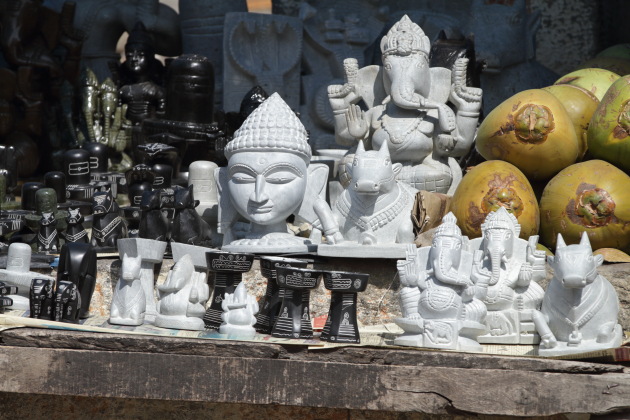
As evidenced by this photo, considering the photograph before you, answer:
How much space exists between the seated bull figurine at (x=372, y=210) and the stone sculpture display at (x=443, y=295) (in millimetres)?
584

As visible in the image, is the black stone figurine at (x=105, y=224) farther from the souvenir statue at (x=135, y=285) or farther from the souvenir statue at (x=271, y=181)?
the souvenir statue at (x=271, y=181)

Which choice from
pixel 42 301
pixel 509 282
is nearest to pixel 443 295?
pixel 509 282

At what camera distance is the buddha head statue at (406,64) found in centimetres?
693

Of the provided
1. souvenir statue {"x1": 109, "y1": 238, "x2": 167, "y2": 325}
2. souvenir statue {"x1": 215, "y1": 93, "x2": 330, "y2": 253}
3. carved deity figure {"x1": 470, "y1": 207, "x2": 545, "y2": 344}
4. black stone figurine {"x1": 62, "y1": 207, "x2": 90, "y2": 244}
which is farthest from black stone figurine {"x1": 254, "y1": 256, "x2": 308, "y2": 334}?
black stone figurine {"x1": 62, "y1": 207, "x2": 90, "y2": 244}

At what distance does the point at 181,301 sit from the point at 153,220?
0.83 metres

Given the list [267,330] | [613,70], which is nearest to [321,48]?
[613,70]

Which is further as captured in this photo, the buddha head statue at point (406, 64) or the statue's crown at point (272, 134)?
the buddha head statue at point (406, 64)

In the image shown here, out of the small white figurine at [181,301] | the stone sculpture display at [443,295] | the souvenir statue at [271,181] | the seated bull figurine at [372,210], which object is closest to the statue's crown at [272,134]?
the souvenir statue at [271,181]

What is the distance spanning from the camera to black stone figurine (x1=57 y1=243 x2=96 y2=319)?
19.1 feet

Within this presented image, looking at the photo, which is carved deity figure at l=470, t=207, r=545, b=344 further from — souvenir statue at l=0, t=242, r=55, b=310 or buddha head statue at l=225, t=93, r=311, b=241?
souvenir statue at l=0, t=242, r=55, b=310

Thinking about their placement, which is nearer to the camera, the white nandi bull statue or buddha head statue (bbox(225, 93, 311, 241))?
the white nandi bull statue

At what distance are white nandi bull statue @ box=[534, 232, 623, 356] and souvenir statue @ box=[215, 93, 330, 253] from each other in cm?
140

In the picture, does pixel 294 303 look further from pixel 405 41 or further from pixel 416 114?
pixel 405 41

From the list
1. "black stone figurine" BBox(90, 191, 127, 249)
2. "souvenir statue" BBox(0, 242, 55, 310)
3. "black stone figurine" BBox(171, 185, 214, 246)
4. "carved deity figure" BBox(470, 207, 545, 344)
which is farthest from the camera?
"black stone figurine" BBox(90, 191, 127, 249)
